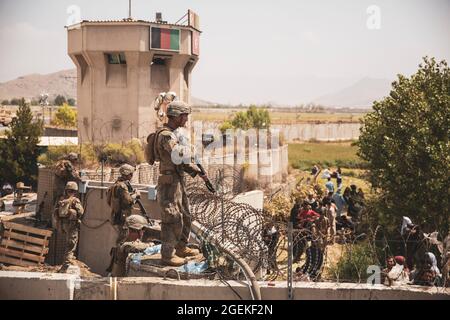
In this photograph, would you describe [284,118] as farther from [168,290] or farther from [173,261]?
[168,290]

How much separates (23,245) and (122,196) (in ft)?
14.9

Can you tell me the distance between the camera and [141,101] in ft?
82.6

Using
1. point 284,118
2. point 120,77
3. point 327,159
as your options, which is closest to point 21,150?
point 120,77

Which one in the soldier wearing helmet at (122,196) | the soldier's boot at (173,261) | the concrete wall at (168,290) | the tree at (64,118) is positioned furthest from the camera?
the tree at (64,118)

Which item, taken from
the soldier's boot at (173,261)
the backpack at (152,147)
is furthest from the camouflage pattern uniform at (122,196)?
the soldier's boot at (173,261)

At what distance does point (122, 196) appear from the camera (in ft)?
29.3

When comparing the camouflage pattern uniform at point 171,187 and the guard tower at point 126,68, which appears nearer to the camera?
the camouflage pattern uniform at point 171,187

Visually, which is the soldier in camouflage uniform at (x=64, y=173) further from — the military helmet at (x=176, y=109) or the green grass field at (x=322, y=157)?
the green grass field at (x=322, y=157)

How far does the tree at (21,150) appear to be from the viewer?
2281 cm

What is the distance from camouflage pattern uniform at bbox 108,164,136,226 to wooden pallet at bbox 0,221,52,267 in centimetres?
378

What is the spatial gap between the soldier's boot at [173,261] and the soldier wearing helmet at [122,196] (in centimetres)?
217

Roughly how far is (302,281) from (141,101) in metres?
20.1

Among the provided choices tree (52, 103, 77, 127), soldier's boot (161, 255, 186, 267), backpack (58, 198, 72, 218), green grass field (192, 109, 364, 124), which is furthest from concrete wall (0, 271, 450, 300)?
green grass field (192, 109, 364, 124)
